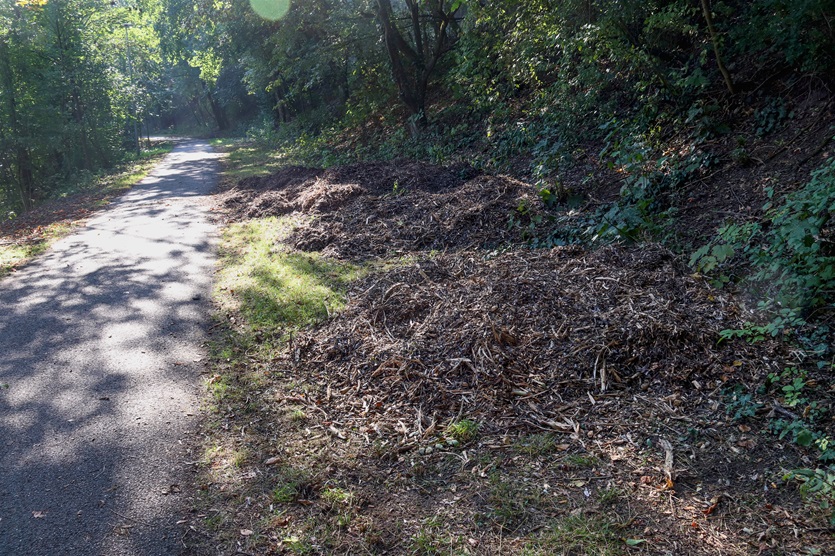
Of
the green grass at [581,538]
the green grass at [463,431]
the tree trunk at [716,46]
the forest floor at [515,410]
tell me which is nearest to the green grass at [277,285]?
the forest floor at [515,410]

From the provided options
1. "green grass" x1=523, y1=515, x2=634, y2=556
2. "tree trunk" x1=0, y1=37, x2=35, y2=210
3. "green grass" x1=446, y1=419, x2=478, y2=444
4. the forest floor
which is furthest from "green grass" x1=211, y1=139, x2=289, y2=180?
"green grass" x1=523, y1=515, x2=634, y2=556

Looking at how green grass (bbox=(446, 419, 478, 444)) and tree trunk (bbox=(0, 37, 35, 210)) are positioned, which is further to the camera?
tree trunk (bbox=(0, 37, 35, 210))

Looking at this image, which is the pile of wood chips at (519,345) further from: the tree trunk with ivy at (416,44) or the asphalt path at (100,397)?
the tree trunk with ivy at (416,44)

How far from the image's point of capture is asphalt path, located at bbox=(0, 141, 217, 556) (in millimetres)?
3135

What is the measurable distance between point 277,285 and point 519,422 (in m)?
3.79

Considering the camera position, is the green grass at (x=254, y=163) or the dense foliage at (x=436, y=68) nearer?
the dense foliage at (x=436, y=68)

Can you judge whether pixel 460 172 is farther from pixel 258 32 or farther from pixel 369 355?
pixel 258 32

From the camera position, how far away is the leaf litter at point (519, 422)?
117 inches

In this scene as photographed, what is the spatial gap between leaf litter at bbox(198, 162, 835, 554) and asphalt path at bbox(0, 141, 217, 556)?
0.41 metres

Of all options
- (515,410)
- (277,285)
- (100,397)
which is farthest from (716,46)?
(100,397)

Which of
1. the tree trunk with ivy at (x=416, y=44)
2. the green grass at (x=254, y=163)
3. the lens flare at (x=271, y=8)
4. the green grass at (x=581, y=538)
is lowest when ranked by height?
the green grass at (x=581, y=538)

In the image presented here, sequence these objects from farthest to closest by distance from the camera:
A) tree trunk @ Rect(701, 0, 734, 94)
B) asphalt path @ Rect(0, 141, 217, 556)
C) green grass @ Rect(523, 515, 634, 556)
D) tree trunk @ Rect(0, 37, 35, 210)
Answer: tree trunk @ Rect(0, 37, 35, 210)
tree trunk @ Rect(701, 0, 734, 94)
asphalt path @ Rect(0, 141, 217, 556)
green grass @ Rect(523, 515, 634, 556)

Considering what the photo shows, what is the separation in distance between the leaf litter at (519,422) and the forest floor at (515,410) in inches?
0.5

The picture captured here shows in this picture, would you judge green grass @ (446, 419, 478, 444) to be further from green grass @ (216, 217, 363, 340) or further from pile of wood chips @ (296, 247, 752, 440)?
green grass @ (216, 217, 363, 340)
